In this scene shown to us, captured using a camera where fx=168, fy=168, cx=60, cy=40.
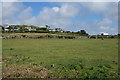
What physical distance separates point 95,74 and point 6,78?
377 cm

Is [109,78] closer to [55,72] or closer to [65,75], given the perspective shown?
[65,75]

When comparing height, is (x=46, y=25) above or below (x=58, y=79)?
above

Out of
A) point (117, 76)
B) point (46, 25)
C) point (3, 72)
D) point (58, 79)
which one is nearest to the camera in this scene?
point (58, 79)

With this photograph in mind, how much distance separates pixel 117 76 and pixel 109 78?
0.54 meters

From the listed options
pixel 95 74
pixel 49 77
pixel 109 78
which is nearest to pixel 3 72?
pixel 49 77

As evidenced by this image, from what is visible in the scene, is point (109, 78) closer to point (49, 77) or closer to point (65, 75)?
point (65, 75)

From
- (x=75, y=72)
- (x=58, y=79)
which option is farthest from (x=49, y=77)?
(x=75, y=72)

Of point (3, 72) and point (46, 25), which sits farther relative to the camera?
point (46, 25)

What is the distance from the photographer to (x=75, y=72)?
7.75 metres

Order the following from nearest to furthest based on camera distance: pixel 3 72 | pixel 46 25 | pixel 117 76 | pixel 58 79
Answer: pixel 58 79, pixel 117 76, pixel 3 72, pixel 46 25

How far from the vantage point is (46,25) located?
116625mm

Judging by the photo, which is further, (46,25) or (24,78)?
(46,25)

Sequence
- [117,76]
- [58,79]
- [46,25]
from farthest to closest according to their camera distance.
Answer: [46,25], [117,76], [58,79]

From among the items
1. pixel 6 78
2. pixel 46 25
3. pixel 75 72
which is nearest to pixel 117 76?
pixel 75 72
